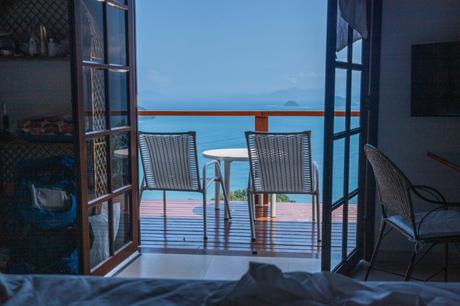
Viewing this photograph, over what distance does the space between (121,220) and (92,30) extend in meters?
1.21

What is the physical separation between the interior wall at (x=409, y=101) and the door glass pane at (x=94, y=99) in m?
1.74

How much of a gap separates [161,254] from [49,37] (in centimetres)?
159

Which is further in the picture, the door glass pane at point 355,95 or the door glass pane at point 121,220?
the door glass pane at point 121,220

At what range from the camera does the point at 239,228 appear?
4.01 meters

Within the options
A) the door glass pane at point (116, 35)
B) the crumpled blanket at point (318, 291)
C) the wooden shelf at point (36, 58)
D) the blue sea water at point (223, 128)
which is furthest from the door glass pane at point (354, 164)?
the wooden shelf at point (36, 58)

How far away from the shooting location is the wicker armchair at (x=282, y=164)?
361 centimetres

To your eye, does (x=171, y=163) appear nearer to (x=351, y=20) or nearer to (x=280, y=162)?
(x=280, y=162)

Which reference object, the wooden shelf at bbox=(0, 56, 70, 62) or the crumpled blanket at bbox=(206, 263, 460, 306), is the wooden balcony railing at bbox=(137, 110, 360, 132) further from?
the crumpled blanket at bbox=(206, 263, 460, 306)

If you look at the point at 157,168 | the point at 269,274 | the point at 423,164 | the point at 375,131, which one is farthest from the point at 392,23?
the point at 269,274

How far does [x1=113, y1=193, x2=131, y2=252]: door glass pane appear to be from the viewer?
3.10m

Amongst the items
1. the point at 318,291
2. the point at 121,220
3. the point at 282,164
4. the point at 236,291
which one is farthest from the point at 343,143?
the point at 236,291

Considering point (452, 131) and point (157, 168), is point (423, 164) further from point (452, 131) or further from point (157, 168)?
point (157, 168)

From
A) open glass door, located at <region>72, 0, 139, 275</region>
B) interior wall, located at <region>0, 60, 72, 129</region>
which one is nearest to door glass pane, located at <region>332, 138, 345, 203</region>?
open glass door, located at <region>72, 0, 139, 275</region>

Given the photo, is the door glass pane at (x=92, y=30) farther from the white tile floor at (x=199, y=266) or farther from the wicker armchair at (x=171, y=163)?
the white tile floor at (x=199, y=266)
